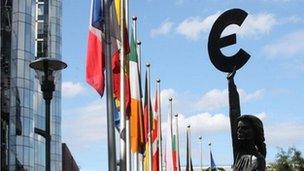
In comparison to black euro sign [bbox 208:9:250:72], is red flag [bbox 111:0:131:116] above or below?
above

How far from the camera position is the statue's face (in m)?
7.67

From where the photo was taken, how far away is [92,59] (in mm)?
19094

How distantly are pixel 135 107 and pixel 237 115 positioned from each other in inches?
630

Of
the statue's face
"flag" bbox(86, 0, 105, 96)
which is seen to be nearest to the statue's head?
the statue's face

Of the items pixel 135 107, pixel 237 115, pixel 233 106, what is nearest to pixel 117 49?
pixel 135 107

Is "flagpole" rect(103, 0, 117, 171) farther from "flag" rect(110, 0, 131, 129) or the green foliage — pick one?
the green foliage

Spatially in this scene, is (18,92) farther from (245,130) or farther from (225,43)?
(245,130)

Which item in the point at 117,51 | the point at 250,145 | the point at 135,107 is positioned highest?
the point at 117,51

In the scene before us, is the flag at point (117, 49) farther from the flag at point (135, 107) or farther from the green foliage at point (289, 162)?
the green foliage at point (289, 162)

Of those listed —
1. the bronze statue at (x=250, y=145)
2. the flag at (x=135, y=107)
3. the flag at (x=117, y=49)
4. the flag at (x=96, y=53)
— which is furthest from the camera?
the flag at (x=135, y=107)

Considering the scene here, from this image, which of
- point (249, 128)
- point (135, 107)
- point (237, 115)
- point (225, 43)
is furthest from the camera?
point (135, 107)

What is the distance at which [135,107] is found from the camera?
2431 cm

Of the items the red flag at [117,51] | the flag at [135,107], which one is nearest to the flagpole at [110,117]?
the red flag at [117,51]

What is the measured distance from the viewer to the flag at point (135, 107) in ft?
78.7
